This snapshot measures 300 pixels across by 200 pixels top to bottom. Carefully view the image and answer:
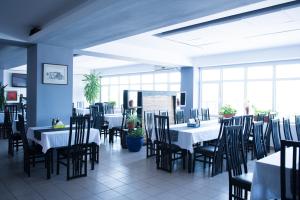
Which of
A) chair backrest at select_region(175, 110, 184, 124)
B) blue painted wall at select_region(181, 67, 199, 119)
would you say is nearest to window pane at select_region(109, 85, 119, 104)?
blue painted wall at select_region(181, 67, 199, 119)

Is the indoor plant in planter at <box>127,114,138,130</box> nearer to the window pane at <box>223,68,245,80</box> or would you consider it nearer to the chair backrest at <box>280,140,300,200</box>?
the window pane at <box>223,68,245,80</box>

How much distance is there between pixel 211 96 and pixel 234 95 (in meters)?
0.89

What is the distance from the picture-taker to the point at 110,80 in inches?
519

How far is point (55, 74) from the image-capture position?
17.2 ft

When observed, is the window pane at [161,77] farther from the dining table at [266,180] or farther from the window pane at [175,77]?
the dining table at [266,180]

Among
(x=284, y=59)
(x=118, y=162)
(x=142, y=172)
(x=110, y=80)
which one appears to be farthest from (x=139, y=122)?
(x=110, y=80)

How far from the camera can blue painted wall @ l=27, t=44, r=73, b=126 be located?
5035 millimetres

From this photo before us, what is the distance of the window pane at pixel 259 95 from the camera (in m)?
7.32

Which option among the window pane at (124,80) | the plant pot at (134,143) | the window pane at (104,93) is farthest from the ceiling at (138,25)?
the window pane at (104,93)

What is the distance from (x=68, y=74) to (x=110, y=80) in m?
7.71

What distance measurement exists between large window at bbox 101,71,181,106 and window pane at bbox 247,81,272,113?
3059 mm

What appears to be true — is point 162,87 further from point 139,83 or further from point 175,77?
point 139,83

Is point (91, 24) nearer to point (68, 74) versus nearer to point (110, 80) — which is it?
point (68, 74)

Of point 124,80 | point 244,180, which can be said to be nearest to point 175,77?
point 124,80
